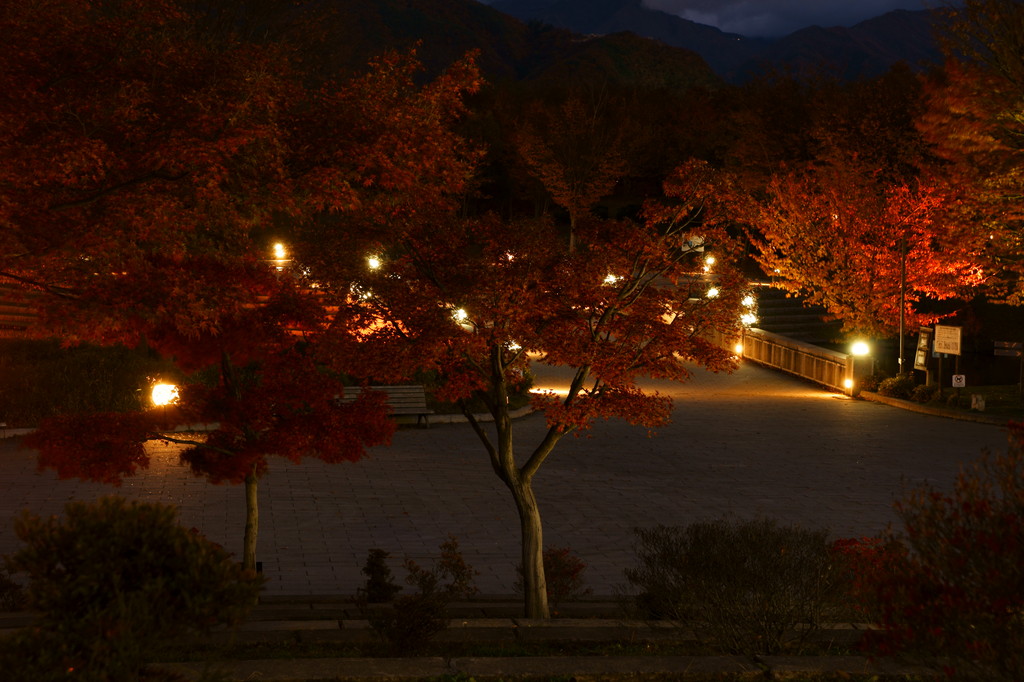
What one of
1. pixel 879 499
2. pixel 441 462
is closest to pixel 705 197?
pixel 879 499

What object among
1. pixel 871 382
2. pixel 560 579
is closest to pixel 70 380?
pixel 560 579

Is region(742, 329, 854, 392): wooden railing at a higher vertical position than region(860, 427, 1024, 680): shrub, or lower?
higher

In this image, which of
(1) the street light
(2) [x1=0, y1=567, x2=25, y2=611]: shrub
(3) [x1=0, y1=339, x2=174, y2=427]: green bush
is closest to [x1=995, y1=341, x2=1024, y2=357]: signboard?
(1) the street light

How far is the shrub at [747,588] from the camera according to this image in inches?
305

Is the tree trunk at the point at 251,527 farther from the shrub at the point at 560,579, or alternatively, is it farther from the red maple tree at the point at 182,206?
the shrub at the point at 560,579

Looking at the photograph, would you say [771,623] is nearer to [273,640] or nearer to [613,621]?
[613,621]

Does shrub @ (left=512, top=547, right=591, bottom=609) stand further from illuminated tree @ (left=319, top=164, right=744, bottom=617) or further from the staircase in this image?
the staircase

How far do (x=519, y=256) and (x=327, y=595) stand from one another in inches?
170

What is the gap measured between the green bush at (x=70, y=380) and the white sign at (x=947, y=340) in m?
19.7

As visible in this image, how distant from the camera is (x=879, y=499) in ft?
55.9

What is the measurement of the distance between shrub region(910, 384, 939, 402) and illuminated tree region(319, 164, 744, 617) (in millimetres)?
18579

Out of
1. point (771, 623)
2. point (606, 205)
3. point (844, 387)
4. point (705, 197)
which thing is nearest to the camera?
point (771, 623)

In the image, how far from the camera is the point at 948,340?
27.2 meters

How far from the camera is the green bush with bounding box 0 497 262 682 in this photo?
471 centimetres
